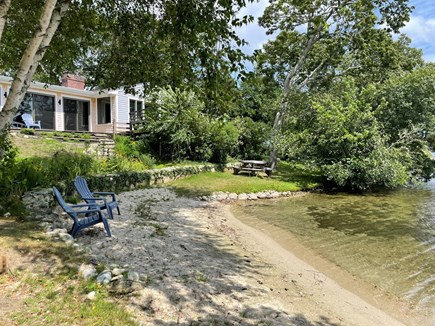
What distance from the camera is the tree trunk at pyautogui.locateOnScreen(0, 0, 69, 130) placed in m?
4.78

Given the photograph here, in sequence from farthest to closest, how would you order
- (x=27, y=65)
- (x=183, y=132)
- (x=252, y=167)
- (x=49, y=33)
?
1. (x=252, y=167)
2. (x=183, y=132)
3. (x=49, y=33)
4. (x=27, y=65)

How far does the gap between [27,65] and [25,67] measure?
0.15 ft

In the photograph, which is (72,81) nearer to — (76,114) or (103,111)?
(76,114)

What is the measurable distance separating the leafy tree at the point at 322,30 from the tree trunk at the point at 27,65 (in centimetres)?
1569

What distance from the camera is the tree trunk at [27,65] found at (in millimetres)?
4777

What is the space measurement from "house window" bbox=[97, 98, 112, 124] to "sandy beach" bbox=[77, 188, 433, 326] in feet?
59.5

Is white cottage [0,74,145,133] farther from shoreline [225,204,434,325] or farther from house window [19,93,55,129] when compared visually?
shoreline [225,204,434,325]

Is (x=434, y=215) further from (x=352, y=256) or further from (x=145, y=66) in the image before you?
(x=145, y=66)

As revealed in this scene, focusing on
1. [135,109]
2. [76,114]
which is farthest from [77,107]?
[135,109]

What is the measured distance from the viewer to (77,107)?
2345cm

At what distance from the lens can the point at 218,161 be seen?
768 inches

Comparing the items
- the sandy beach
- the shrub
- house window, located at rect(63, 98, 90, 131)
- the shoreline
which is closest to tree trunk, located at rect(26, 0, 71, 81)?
the shrub

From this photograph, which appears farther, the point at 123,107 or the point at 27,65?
the point at 123,107

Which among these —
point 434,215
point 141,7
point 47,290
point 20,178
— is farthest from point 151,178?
point 434,215
